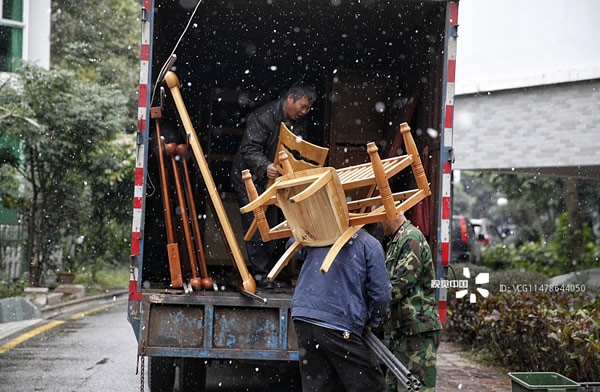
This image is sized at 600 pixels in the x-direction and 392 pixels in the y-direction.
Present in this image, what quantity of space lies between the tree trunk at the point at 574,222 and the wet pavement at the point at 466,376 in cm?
712

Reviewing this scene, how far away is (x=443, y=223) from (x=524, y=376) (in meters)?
1.17

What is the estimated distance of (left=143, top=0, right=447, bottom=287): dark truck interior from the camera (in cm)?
583

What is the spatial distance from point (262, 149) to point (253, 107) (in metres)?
1.70

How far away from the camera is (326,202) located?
3.60 metres

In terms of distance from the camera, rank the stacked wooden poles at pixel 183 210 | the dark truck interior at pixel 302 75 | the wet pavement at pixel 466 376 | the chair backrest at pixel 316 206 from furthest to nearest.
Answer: the wet pavement at pixel 466 376, the dark truck interior at pixel 302 75, the stacked wooden poles at pixel 183 210, the chair backrest at pixel 316 206

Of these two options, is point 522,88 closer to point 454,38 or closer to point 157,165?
point 454,38

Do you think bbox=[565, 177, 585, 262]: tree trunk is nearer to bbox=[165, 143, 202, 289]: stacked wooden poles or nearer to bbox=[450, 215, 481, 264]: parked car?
bbox=[450, 215, 481, 264]: parked car

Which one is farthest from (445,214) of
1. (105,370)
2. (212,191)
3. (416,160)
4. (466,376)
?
(105,370)

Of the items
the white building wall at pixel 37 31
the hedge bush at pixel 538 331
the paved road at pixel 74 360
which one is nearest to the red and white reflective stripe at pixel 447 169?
the hedge bush at pixel 538 331

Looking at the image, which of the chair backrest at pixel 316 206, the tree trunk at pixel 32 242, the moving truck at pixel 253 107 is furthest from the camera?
the tree trunk at pixel 32 242

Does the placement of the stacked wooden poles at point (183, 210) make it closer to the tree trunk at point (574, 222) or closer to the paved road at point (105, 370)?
the paved road at point (105, 370)

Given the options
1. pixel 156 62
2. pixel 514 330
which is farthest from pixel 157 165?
pixel 514 330

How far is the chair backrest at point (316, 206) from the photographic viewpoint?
3551 millimetres

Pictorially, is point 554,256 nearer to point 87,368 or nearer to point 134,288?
point 87,368
